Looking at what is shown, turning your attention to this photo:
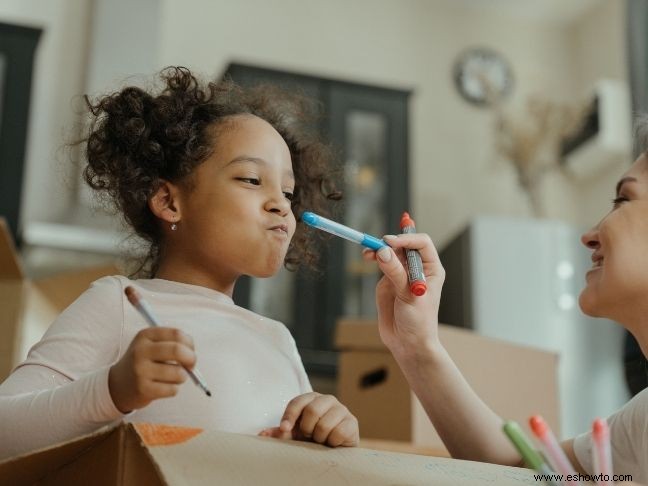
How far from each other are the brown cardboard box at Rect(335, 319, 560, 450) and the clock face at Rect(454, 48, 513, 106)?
243 centimetres

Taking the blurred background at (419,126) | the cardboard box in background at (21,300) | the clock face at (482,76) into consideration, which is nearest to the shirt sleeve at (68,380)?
the cardboard box in background at (21,300)

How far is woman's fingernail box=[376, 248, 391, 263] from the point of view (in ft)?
3.21

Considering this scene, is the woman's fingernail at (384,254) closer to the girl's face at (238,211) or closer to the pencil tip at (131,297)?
the girl's face at (238,211)

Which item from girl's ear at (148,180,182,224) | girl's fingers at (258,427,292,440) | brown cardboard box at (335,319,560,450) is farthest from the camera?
brown cardboard box at (335,319,560,450)

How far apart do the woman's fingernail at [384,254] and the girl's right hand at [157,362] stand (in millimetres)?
329

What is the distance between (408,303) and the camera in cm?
104

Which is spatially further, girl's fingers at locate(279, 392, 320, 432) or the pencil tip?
girl's fingers at locate(279, 392, 320, 432)

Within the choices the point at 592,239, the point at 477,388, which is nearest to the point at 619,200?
the point at 592,239

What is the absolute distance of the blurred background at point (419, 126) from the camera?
126 inches

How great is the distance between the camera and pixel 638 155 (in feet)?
3.68

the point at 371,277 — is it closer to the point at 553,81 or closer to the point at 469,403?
the point at 553,81

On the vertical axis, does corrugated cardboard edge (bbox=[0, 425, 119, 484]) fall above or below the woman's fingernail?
below

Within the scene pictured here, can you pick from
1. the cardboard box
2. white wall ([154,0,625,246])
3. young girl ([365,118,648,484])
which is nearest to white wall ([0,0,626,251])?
white wall ([154,0,625,246])

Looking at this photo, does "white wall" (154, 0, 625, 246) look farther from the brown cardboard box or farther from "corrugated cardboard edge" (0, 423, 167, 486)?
"corrugated cardboard edge" (0, 423, 167, 486)
